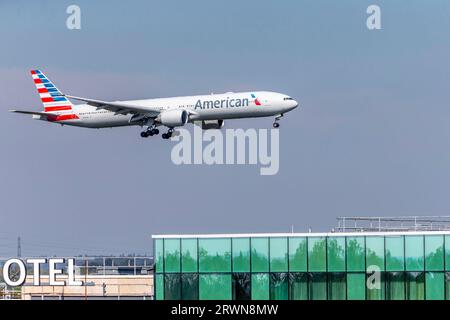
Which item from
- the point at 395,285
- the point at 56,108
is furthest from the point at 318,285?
the point at 56,108

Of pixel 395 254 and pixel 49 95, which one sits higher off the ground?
pixel 49 95

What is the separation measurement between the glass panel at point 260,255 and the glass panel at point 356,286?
611 centimetres

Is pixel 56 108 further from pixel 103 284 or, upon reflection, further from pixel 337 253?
pixel 337 253

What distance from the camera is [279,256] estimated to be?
105812mm

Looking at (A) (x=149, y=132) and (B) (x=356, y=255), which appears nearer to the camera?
(B) (x=356, y=255)

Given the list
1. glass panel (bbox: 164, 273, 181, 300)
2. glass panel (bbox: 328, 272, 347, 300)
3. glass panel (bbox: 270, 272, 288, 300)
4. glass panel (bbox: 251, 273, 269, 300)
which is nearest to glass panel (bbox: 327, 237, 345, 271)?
glass panel (bbox: 328, 272, 347, 300)

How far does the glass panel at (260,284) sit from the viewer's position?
345 feet

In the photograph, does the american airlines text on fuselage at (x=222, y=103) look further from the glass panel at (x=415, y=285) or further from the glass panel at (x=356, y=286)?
the glass panel at (x=415, y=285)

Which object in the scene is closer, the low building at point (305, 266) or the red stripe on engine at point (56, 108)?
the low building at point (305, 266)

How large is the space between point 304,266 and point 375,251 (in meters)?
5.26

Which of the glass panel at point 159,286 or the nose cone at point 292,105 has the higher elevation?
the nose cone at point 292,105

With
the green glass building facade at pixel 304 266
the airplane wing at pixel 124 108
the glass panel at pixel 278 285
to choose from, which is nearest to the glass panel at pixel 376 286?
the green glass building facade at pixel 304 266

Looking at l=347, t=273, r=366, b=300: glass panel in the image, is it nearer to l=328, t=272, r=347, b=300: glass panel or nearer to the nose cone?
l=328, t=272, r=347, b=300: glass panel
